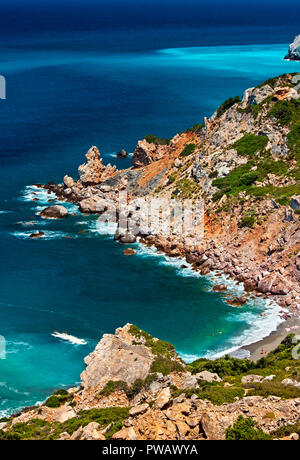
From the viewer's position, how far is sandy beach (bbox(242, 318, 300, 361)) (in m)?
57.7

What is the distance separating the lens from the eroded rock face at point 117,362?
44.0 meters

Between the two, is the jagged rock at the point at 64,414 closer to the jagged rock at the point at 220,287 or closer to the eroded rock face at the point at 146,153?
the jagged rock at the point at 220,287

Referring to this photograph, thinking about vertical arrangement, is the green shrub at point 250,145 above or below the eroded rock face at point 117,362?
above

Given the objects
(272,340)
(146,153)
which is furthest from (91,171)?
(272,340)

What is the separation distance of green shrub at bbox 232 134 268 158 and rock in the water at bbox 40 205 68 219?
27.8m

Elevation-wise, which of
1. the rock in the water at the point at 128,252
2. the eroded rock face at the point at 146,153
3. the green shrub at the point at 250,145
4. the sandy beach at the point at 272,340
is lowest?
the sandy beach at the point at 272,340

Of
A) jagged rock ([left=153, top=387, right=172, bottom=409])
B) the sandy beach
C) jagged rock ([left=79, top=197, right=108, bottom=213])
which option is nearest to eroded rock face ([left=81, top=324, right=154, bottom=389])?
jagged rock ([left=153, top=387, right=172, bottom=409])

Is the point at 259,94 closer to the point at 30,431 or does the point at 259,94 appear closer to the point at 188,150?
the point at 188,150

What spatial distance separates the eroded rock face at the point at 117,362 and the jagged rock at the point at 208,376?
382 cm

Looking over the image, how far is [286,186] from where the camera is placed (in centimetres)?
8031

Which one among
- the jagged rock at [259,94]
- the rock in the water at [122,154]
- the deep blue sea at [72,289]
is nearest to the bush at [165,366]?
the deep blue sea at [72,289]
